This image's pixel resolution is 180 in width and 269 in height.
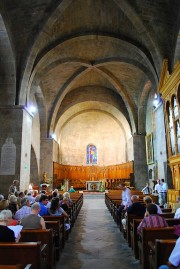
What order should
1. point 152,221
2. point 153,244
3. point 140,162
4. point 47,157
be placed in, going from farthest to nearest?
point 47,157
point 140,162
point 152,221
point 153,244

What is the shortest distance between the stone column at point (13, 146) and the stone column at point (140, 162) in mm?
11047

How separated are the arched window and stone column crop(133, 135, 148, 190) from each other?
8.40 meters

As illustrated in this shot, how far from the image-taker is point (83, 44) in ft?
54.0

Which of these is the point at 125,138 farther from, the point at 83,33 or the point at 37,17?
the point at 37,17

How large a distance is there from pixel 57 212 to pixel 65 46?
12213mm

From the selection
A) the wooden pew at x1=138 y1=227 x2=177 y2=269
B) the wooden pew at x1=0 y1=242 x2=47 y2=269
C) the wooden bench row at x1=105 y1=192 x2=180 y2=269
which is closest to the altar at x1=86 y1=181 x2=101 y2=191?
the wooden bench row at x1=105 y1=192 x2=180 y2=269

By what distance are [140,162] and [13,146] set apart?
12.4 metres

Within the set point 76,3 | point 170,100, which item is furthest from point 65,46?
point 170,100

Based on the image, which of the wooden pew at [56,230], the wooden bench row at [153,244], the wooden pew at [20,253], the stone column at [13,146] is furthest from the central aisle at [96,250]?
the stone column at [13,146]

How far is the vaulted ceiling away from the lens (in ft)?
38.1

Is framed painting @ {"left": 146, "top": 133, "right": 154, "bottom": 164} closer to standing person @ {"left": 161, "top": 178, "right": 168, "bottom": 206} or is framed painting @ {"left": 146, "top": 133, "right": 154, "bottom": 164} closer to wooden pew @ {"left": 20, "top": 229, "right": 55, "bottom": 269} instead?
Answer: standing person @ {"left": 161, "top": 178, "right": 168, "bottom": 206}

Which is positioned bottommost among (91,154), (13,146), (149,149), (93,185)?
(93,185)

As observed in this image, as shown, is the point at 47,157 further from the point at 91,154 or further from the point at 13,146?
the point at 13,146

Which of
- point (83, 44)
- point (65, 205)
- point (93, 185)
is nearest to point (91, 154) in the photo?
point (93, 185)
